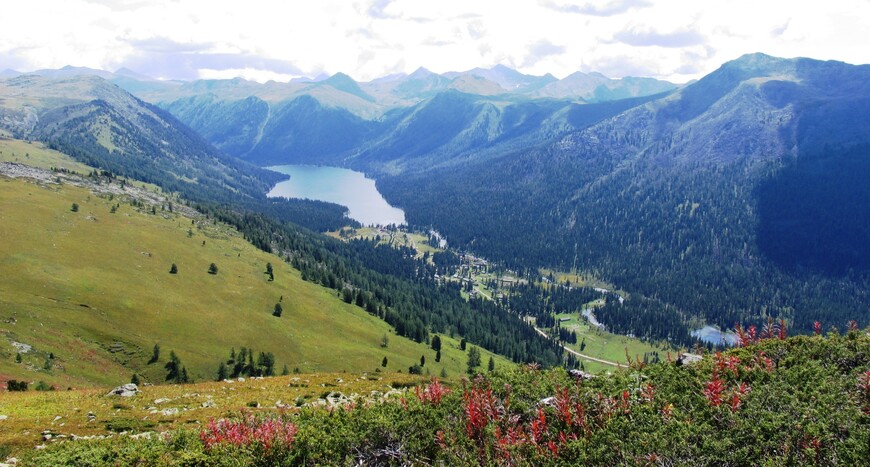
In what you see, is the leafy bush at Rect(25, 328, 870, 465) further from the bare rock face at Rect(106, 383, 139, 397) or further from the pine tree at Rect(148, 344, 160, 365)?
the pine tree at Rect(148, 344, 160, 365)

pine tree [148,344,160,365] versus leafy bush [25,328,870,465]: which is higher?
leafy bush [25,328,870,465]

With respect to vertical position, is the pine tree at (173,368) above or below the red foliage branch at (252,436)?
below

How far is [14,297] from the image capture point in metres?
93.8

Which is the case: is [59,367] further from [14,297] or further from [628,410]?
[628,410]

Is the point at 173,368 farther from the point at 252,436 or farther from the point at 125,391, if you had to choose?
the point at 252,436

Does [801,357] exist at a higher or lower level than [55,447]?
higher

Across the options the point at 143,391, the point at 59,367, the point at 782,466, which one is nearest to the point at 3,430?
the point at 143,391

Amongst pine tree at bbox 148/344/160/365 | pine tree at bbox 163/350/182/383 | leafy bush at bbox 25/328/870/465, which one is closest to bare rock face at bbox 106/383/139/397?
leafy bush at bbox 25/328/870/465

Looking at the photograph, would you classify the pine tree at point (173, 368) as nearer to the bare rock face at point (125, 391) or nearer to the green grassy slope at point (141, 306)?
the green grassy slope at point (141, 306)

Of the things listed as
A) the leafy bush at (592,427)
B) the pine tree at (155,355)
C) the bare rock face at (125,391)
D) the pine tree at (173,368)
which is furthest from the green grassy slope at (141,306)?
the leafy bush at (592,427)

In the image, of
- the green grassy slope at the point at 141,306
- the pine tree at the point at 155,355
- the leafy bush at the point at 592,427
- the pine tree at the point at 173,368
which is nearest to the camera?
the leafy bush at the point at 592,427

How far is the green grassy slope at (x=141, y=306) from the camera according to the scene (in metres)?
85.4

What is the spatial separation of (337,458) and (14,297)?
101 metres

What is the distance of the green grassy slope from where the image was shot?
85375 millimetres
